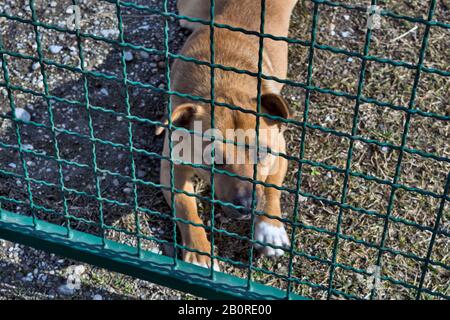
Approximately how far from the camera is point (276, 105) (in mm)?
3291

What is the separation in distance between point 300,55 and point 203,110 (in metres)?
1.46

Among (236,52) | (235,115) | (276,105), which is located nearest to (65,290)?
(235,115)

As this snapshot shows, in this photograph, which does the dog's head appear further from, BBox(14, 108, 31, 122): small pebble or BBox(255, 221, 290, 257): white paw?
BBox(14, 108, 31, 122): small pebble

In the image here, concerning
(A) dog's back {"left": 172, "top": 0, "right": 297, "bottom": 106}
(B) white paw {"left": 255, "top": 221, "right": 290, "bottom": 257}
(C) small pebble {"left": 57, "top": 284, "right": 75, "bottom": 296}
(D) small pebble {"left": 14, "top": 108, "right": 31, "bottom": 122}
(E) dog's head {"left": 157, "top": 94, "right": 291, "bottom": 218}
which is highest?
(A) dog's back {"left": 172, "top": 0, "right": 297, "bottom": 106}

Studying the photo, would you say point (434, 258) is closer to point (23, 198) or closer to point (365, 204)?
point (365, 204)

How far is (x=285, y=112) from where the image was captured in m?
3.27

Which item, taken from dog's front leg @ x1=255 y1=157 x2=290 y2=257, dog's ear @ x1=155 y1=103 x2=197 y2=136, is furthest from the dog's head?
dog's front leg @ x1=255 y1=157 x2=290 y2=257

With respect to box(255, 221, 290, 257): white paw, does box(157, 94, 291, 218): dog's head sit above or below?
above

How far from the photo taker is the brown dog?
11.6 ft

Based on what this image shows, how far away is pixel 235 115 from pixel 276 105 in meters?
0.33

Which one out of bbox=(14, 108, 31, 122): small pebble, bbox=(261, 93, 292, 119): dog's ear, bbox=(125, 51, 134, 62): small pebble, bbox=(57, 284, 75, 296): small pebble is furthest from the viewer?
bbox=(125, 51, 134, 62): small pebble
